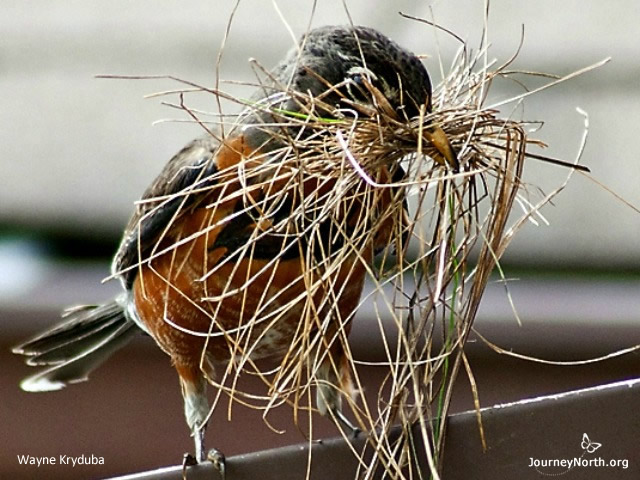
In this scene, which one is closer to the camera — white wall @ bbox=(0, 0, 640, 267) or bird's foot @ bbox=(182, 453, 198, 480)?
bird's foot @ bbox=(182, 453, 198, 480)

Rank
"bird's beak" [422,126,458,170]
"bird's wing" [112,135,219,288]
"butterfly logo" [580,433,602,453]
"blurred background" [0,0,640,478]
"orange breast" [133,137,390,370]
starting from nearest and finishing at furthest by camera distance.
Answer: "butterfly logo" [580,433,602,453] → "bird's beak" [422,126,458,170] → "orange breast" [133,137,390,370] → "bird's wing" [112,135,219,288] → "blurred background" [0,0,640,478]

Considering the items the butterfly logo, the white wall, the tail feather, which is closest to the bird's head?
the butterfly logo

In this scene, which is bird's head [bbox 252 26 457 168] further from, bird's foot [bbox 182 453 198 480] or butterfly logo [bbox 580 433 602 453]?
bird's foot [bbox 182 453 198 480]

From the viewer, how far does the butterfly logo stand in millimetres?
1362

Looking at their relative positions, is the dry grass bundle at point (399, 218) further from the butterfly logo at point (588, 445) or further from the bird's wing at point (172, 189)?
the bird's wing at point (172, 189)

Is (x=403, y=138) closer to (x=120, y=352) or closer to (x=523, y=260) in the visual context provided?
(x=120, y=352)

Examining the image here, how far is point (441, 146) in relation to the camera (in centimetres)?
148

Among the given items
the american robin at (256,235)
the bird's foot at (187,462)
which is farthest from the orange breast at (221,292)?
A: the bird's foot at (187,462)

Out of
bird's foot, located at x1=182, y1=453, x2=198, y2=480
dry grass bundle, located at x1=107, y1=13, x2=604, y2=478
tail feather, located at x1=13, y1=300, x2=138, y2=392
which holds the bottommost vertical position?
bird's foot, located at x1=182, y1=453, x2=198, y2=480

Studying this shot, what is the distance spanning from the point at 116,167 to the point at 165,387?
1172 millimetres

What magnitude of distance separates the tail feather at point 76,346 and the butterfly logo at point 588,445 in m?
1.94

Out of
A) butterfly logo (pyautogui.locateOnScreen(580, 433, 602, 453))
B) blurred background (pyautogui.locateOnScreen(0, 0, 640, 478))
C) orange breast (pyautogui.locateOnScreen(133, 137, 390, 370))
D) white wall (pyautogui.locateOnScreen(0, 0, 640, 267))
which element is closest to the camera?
butterfly logo (pyautogui.locateOnScreen(580, 433, 602, 453))

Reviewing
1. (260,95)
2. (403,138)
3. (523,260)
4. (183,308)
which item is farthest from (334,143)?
(523,260)

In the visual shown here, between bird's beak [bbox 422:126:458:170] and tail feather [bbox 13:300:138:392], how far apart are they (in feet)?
5.81
